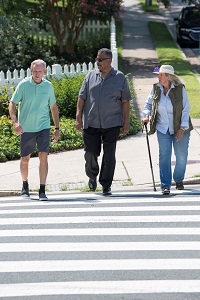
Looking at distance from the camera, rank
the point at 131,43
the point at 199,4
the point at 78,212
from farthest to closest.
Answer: the point at 131,43 < the point at 199,4 < the point at 78,212

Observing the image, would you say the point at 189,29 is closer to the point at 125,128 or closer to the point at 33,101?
the point at 125,128

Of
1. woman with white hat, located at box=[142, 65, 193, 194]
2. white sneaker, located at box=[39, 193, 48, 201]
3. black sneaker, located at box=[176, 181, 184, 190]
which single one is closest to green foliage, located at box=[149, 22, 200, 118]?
black sneaker, located at box=[176, 181, 184, 190]

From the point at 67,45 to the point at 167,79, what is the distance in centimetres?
1638

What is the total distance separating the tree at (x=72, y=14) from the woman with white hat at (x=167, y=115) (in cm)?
1541

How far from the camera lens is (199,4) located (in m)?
29.8

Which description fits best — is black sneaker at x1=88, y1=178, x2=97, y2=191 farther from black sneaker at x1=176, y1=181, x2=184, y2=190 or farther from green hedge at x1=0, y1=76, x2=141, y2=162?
green hedge at x1=0, y1=76, x2=141, y2=162

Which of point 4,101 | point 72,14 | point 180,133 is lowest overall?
point 72,14

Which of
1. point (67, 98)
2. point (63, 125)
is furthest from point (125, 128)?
point (67, 98)

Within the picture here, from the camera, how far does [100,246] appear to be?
30.3 feet

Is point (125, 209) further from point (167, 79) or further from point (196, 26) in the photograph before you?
point (196, 26)

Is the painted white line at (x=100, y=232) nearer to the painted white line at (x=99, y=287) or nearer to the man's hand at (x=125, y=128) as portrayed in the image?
the painted white line at (x=99, y=287)

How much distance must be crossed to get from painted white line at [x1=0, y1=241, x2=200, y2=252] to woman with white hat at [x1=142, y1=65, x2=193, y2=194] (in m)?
2.55

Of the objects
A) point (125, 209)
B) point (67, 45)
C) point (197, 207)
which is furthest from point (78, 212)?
point (67, 45)

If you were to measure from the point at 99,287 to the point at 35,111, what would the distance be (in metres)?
3.95
